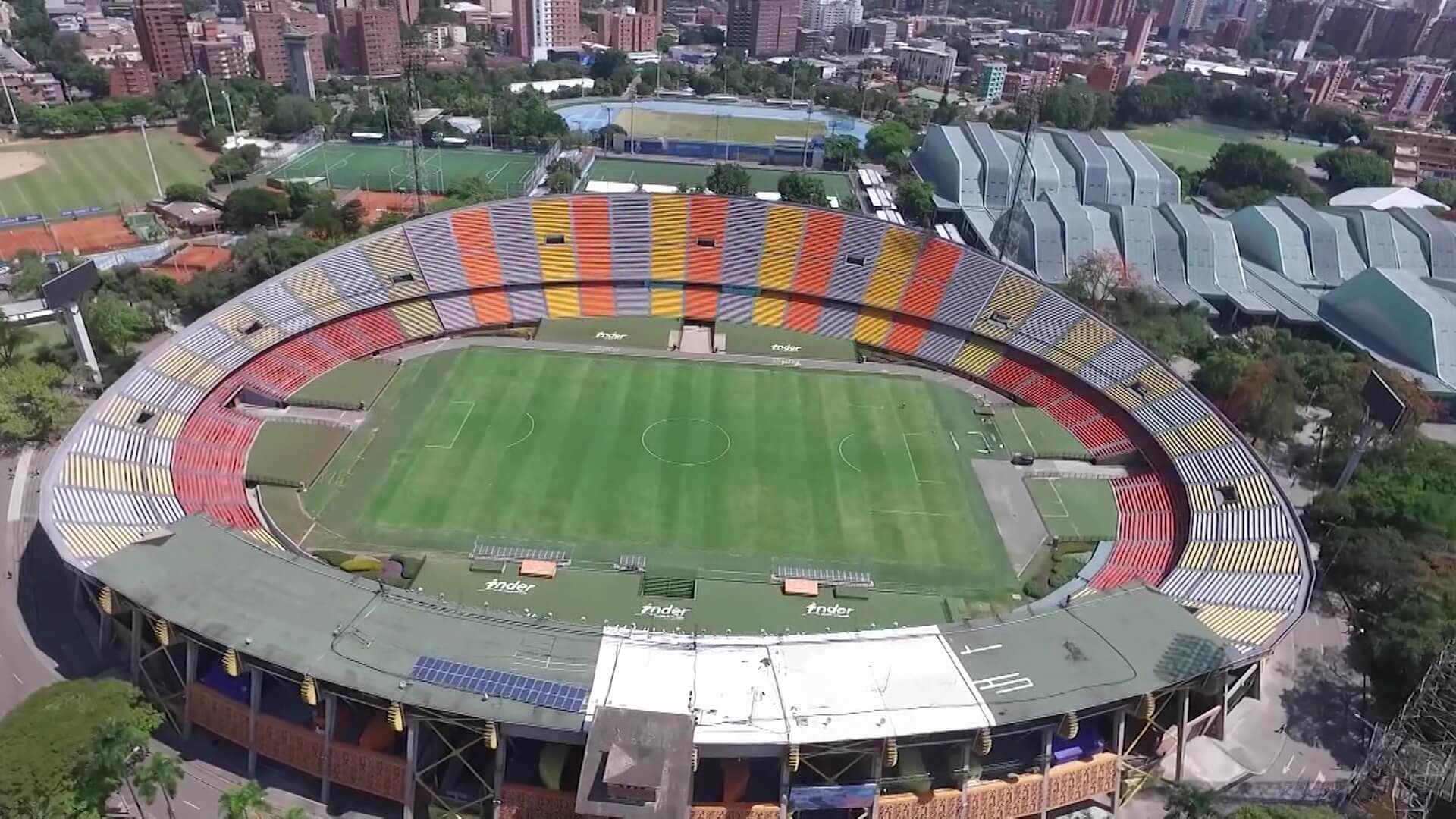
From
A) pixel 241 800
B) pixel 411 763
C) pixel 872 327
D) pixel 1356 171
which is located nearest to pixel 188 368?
pixel 411 763

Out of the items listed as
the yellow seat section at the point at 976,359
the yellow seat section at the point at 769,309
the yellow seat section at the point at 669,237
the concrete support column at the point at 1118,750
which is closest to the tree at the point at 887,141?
the yellow seat section at the point at 669,237

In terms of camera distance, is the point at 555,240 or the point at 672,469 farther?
the point at 555,240

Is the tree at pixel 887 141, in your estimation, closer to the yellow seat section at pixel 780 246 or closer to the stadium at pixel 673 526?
the yellow seat section at pixel 780 246

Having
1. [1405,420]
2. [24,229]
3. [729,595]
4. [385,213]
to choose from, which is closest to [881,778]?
[729,595]

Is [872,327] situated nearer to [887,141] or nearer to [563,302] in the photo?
[563,302]

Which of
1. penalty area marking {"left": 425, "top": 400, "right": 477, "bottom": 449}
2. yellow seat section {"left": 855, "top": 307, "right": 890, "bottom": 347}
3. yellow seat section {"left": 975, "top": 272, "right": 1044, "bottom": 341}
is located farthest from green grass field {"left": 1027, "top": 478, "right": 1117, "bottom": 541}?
penalty area marking {"left": 425, "top": 400, "right": 477, "bottom": 449}

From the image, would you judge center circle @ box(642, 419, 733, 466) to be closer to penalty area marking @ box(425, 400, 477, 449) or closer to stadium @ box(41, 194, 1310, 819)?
stadium @ box(41, 194, 1310, 819)

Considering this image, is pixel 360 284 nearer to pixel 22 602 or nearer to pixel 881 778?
pixel 22 602
